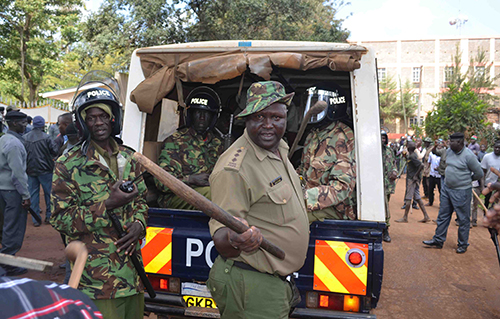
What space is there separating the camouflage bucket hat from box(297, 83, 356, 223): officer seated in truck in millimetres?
917

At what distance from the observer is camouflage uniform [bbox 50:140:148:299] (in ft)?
7.30

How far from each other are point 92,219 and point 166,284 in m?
1.12

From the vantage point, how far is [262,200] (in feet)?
6.93

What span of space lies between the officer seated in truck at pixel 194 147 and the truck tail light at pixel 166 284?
69 centimetres

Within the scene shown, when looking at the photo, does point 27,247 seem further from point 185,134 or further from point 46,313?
point 46,313

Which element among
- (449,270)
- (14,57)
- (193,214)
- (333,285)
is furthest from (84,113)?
(14,57)

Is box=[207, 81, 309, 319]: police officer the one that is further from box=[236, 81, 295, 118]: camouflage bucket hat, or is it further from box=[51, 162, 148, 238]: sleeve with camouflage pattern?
box=[51, 162, 148, 238]: sleeve with camouflage pattern

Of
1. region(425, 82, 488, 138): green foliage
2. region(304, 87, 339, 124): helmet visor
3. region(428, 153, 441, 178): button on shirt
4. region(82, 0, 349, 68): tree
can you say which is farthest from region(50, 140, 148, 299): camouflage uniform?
region(425, 82, 488, 138): green foliage

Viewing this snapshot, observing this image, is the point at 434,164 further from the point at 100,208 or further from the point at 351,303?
the point at 100,208

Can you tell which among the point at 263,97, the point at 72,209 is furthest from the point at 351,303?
the point at 72,209

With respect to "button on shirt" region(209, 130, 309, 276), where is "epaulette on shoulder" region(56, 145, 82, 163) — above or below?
above

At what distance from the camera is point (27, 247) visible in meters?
6.18

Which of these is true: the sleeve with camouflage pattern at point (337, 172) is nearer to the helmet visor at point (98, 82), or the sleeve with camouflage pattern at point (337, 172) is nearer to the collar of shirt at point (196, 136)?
the collar of shirt at point (196, 136)

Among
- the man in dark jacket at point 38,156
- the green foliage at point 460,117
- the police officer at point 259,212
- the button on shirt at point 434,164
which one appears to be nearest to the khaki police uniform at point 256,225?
the police officer at point 259,212
